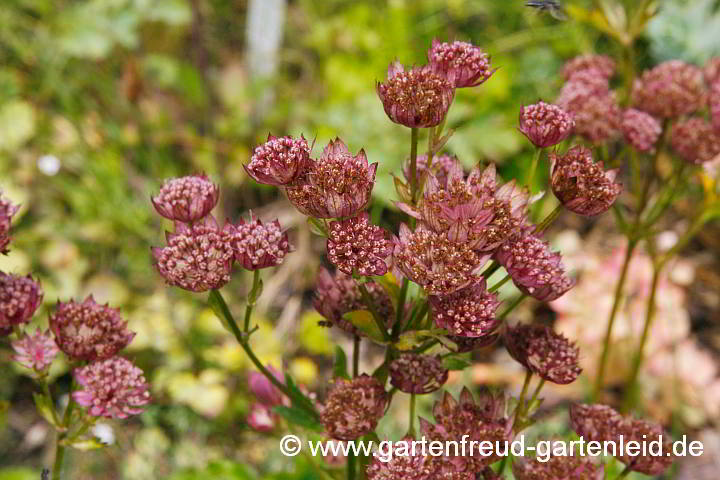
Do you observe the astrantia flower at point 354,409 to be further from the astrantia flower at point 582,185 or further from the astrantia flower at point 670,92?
the astrantia flower at point 670,92

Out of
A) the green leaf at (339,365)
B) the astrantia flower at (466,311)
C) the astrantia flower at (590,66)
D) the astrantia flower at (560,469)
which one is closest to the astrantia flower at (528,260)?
the astrantia flower at (466,311)

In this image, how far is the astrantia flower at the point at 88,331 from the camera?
1.18 m

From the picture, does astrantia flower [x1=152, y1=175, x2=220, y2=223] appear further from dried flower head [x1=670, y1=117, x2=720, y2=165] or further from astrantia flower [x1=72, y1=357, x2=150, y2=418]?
dried flower head [x1=670, y1=117, x2=720, y2=165]

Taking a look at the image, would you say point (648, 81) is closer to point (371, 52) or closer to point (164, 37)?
point (371, 52)

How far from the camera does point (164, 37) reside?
4145 mm

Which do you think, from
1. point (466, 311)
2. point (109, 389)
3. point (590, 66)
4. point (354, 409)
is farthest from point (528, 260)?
point (590, 66)

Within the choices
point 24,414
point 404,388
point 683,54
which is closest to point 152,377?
point 24,414

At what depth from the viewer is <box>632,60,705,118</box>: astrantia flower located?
1.61 m

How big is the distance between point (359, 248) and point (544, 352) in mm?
358

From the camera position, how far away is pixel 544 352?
114cm

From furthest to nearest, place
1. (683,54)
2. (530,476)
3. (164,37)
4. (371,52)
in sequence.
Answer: (164,37), (371,52), (683,54), (530,476)

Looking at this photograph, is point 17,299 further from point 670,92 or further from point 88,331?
point 670,92

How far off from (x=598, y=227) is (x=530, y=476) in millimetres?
2857

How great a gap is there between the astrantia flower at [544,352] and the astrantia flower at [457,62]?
0.40 metres
